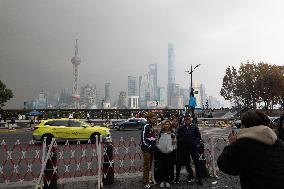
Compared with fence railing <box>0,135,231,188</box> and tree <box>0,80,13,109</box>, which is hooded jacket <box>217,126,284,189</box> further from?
tree <box>0,80,13,109</box>

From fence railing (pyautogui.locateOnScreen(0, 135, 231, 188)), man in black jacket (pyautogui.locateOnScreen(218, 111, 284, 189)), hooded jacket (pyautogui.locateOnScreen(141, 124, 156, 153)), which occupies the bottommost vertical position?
fence railing (pyautogui.locateOnScreen(0, 135, 231, 188))

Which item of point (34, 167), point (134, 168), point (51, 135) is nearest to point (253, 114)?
point (134, 168)

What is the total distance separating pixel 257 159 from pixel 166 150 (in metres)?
5.97

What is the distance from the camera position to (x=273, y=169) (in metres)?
3.05

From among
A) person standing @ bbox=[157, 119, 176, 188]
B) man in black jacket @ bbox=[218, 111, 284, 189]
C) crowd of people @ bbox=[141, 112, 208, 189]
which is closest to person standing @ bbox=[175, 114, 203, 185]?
crowd of people @ bbox=[141, 112, 208, 189]

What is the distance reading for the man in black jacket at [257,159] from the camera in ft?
10.0

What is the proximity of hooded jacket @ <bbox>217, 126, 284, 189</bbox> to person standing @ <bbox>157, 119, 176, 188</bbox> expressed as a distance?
5811mm

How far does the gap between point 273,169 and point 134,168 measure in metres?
8.51

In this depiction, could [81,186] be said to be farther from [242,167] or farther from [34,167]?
[242,167]

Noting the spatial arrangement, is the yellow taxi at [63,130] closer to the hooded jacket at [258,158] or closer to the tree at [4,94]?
the hooded jacket at [258,158]

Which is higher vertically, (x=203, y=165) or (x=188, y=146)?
(x=188, y=146)

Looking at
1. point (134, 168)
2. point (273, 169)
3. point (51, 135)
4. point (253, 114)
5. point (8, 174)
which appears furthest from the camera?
point (51, 135)

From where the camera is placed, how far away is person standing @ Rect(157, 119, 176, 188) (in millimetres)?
8961

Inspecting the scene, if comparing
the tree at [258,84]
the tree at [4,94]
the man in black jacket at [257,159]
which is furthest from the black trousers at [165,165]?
the tree at [4,94]
